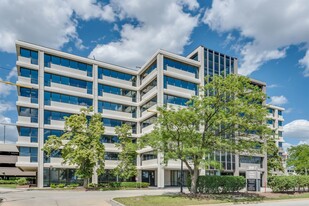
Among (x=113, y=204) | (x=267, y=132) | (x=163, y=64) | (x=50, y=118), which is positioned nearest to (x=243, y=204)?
(x=267, y=132)

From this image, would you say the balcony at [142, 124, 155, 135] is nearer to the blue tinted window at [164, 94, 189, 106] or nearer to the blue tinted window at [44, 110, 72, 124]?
the blue tinted window at [164, 94, 189, 106]

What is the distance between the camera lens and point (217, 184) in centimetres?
2733

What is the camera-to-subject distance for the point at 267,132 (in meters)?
23.7

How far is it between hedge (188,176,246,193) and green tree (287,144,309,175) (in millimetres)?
22703

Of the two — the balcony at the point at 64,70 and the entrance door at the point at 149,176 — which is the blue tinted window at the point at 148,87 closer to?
the balcony at the point at 64,70

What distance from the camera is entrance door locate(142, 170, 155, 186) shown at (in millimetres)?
47297

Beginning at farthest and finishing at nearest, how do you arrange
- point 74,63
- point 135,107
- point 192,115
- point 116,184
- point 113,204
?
1. point 135,107
2. point 74,63
3. point 116,184
4. point 192,115
5. point 113,204

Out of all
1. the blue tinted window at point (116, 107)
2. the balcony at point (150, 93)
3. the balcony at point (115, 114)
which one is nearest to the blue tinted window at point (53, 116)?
the blue tinted window at point (116, 107)

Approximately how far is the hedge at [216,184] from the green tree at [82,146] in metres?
12.8

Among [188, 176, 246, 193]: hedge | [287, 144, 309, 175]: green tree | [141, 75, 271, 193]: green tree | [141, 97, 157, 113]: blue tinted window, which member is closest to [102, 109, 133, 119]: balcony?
[141, 97, 157, 113]: blue tinted window

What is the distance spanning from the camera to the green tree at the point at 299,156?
151ft

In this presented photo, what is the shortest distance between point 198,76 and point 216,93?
21751mm

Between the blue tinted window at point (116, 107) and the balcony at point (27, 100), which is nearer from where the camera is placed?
the balcony at point (27, 100)

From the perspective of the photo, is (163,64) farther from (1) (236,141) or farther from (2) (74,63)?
(1) (236,141)
